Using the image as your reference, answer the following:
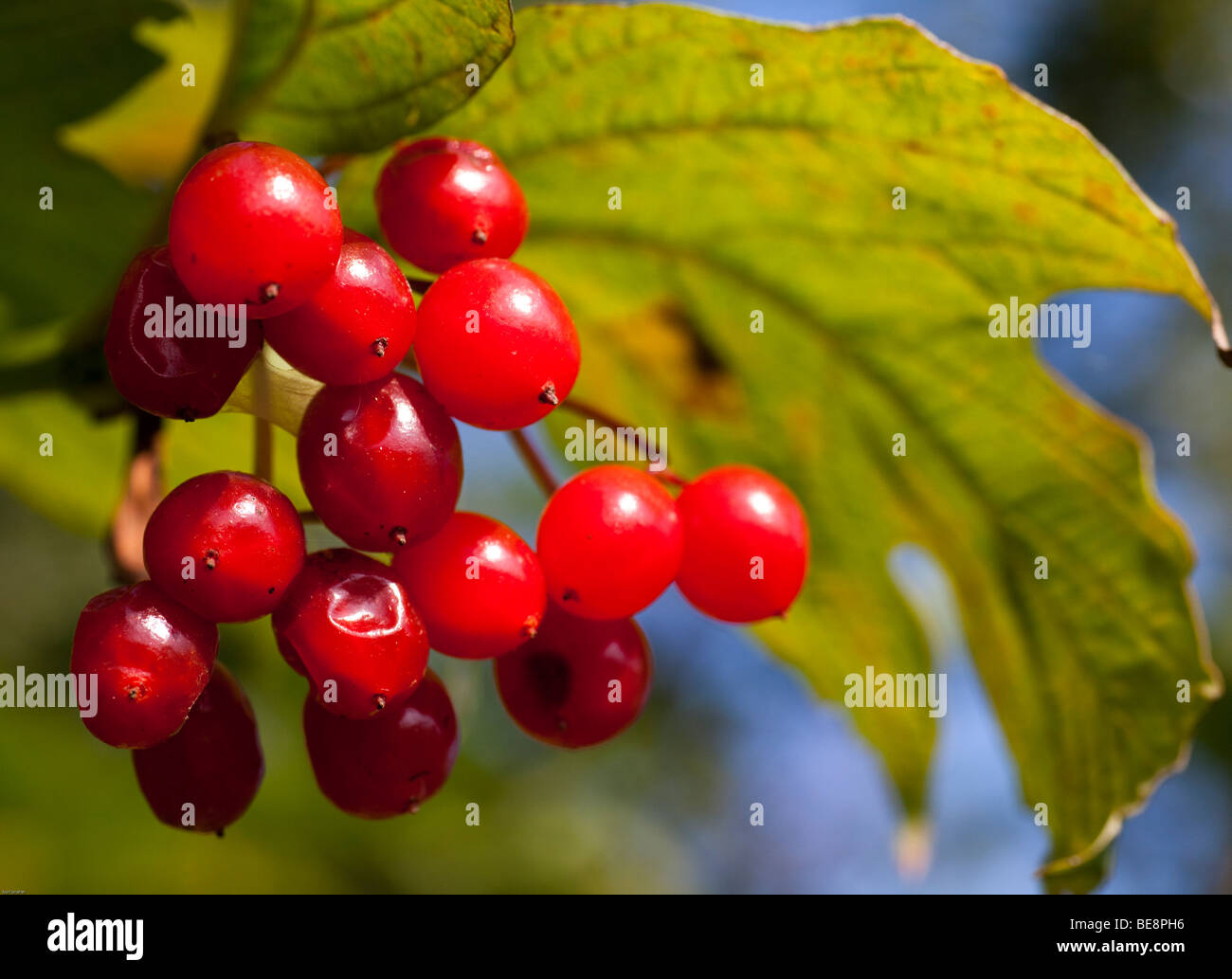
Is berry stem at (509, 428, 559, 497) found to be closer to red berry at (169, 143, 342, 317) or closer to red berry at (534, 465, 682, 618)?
red berry at (534, 465, 682, 618)

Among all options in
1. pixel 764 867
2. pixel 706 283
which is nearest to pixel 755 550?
pixel 706 283

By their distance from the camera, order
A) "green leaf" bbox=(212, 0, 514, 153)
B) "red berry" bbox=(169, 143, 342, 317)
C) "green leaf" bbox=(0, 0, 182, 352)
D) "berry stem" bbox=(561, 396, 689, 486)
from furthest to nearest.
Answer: "green leaf" bbox=(0, 0, 182, 352), "berry stem" bbox=(561, 396, 689, 486), "green leaf" bbox=(212, 0, 514, 153), "red berry" bbox=(169, 143, 342, 317)

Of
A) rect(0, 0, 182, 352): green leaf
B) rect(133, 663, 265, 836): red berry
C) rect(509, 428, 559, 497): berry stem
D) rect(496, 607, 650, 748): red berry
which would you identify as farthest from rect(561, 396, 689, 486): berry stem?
rect(0, 0, 182, 352): green leaf

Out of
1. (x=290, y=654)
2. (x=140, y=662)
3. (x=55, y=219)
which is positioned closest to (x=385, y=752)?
(x=290, y=654)

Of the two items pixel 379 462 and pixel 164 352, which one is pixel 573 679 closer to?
pixel 379 462

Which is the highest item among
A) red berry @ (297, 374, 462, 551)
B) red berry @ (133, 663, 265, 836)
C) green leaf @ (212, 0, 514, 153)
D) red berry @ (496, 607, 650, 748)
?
green leaf @ (212, 0, 514, 153)

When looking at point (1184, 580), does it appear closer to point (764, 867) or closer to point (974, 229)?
point (974, 229)

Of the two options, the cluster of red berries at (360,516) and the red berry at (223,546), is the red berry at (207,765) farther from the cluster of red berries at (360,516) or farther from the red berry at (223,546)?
the red berry at (223,546)

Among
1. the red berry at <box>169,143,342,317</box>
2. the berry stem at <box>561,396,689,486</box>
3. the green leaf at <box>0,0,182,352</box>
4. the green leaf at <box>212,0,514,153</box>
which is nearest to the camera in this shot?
the red berry at <box>169,143,342,317</box>
